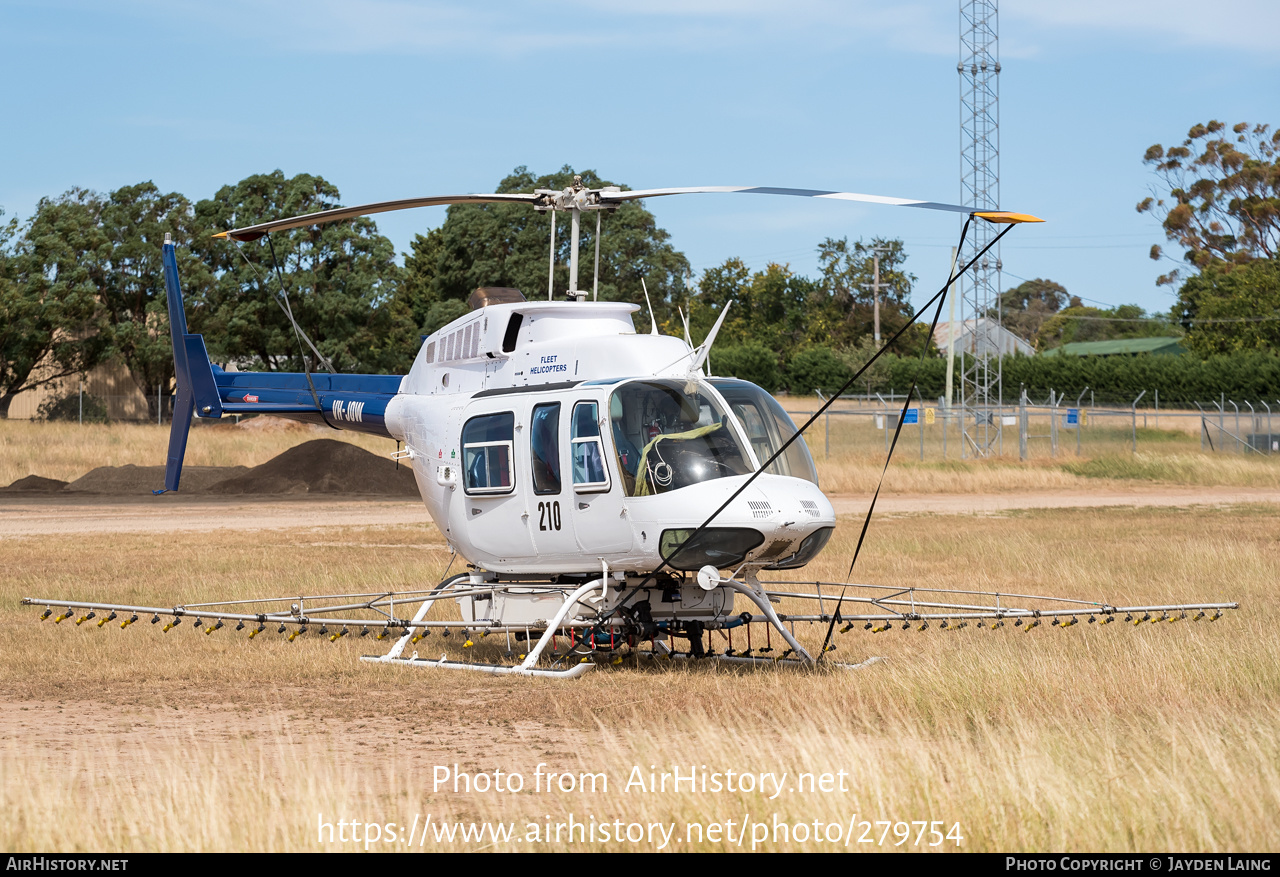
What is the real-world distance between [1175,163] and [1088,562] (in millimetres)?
86257

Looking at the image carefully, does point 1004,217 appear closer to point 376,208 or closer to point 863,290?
point 376,208

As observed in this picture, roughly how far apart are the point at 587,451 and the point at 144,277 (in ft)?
185

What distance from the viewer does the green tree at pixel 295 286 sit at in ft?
196

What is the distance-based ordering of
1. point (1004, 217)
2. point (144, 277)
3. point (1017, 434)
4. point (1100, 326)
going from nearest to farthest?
1. point (1004, 217)
2. point (1017, 434)
3. point (144, 277)
4. point (1100, 326)

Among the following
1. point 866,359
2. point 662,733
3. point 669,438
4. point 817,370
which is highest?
point 866,359

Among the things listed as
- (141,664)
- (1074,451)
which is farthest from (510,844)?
(1074,451)

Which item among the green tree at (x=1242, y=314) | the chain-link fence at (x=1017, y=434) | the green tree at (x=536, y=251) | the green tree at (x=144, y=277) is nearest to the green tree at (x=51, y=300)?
the green tree at (x=144, y=277)

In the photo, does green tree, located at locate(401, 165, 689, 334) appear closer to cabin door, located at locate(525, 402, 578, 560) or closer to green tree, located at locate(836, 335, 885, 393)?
green tree, located at locate(836, 335, 885, 393)

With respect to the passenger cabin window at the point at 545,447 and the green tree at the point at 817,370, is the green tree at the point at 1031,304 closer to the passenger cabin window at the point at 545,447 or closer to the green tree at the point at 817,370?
the green tree at the point at 817,370

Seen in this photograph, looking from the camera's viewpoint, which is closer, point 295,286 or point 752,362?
point 295,286

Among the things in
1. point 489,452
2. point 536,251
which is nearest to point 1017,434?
→ point 536,251

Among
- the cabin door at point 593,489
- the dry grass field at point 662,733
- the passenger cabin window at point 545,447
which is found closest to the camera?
the dry grass field at point 662,733

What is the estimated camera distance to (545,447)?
36.7 feet

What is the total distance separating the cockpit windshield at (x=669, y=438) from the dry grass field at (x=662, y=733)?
1.63m
